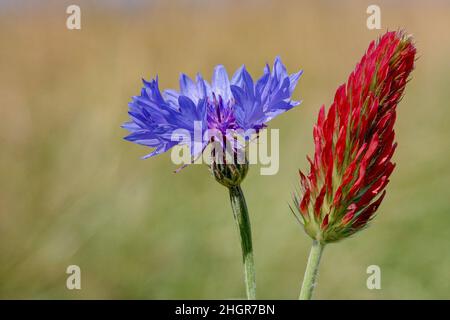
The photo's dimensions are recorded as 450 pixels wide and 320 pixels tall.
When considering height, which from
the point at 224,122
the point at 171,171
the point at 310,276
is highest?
the point at 224,122

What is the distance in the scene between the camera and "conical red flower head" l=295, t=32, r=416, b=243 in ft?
3.16

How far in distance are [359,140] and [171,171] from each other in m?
2.16

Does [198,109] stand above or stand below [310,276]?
above

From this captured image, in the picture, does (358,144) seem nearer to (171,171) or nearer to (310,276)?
(310,276)

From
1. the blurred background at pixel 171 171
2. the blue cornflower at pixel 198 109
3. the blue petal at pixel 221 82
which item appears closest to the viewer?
the blue cornflower at pixel 198 109

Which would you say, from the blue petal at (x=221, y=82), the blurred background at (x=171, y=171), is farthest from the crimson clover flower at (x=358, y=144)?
the blurred background at (x=171, y=171)

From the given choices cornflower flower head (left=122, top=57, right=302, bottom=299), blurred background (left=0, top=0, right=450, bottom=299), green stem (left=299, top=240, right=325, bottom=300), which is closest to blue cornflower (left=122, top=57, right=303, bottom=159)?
cornflower flower head (left=122, top=57, right=302, bottom=299)

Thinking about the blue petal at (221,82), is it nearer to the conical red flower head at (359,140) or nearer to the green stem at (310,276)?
the conical red flower head at (359,140)

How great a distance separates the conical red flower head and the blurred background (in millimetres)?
1620

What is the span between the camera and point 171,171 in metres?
3.07

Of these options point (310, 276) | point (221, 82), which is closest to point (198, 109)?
point (221, 82)

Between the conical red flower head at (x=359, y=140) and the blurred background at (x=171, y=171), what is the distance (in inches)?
63.8

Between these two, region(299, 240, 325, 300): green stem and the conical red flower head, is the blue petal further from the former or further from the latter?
region(299, 240, 325, 300): green stem

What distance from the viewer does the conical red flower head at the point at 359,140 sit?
96 cm
